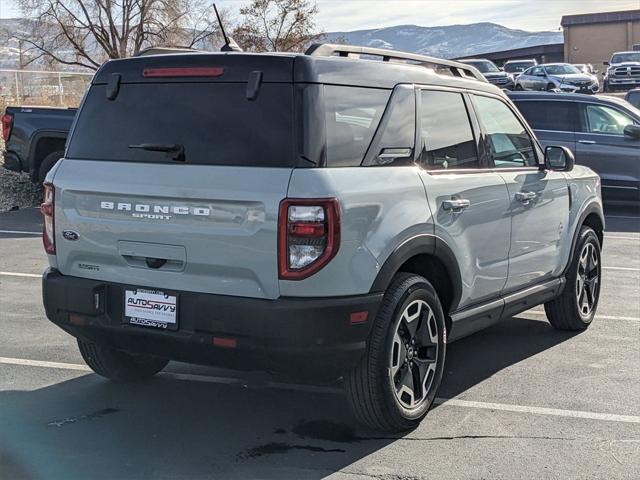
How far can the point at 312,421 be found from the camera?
187 inches

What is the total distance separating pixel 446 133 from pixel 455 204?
502 millimetres

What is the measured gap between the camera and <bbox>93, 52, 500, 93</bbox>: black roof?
13.6 ft

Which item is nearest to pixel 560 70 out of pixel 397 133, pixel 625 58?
pixel 625 58

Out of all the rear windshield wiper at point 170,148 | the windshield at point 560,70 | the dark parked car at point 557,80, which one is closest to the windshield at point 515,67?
the dark parked car at point 557,80

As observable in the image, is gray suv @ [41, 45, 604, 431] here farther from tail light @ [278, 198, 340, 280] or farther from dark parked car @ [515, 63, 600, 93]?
dark parked car @ [515, 63, 600, 93]

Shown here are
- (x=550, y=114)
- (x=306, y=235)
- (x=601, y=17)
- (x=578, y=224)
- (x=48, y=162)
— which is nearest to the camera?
(x=306, y=235)

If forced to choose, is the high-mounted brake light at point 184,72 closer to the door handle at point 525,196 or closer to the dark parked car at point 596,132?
the door handle at point 525,196

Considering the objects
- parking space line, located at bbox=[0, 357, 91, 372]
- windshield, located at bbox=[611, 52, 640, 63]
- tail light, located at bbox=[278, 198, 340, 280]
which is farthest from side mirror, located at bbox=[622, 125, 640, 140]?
windshield, located at bbox=[611, 52, 640, 63]

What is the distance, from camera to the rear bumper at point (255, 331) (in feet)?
12.9

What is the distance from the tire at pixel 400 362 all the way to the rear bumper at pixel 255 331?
0.47 feet

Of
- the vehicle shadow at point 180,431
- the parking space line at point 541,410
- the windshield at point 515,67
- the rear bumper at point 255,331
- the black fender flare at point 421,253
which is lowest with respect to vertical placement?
the parking space line at point 541,410

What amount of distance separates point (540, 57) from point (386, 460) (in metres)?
85.5

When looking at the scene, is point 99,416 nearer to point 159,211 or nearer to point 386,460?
point 159,211

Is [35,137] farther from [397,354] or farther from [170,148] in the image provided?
[397,354]
